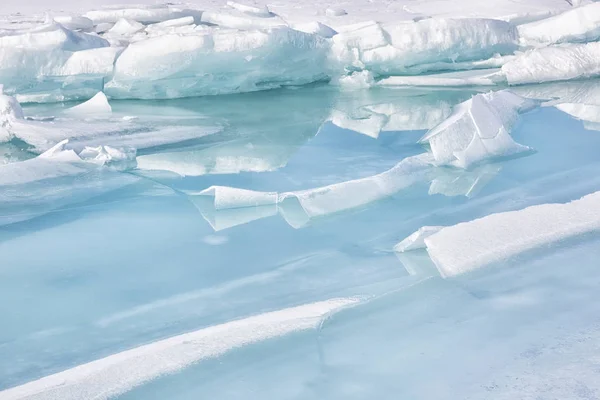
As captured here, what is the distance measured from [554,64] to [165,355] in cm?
511

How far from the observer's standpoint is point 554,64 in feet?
20.7

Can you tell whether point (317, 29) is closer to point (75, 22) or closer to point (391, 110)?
point (391, 110)

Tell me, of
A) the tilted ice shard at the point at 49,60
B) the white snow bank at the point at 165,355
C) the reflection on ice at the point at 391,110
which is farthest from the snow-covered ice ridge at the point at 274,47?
the white snow bank at the point at 165,355

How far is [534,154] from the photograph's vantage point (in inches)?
159

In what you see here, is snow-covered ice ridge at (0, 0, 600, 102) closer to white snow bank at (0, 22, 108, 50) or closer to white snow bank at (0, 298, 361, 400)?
white snow bank at (0, 22, 108, 50)

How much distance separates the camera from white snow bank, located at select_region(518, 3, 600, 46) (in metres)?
6.55

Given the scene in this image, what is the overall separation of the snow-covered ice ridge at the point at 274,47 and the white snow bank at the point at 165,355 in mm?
3371

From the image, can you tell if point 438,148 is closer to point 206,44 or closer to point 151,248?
point 151,248

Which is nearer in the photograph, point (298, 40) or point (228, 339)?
point (228, 339)

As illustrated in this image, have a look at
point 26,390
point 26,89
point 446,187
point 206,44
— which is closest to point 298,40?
point 206,44

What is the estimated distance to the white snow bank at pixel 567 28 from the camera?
6.55 m

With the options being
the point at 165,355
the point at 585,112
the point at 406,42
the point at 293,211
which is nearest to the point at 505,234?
the point at 293,211

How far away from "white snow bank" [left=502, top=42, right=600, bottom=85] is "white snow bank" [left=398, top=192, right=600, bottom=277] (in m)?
3.22

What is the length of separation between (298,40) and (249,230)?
9.89ft
